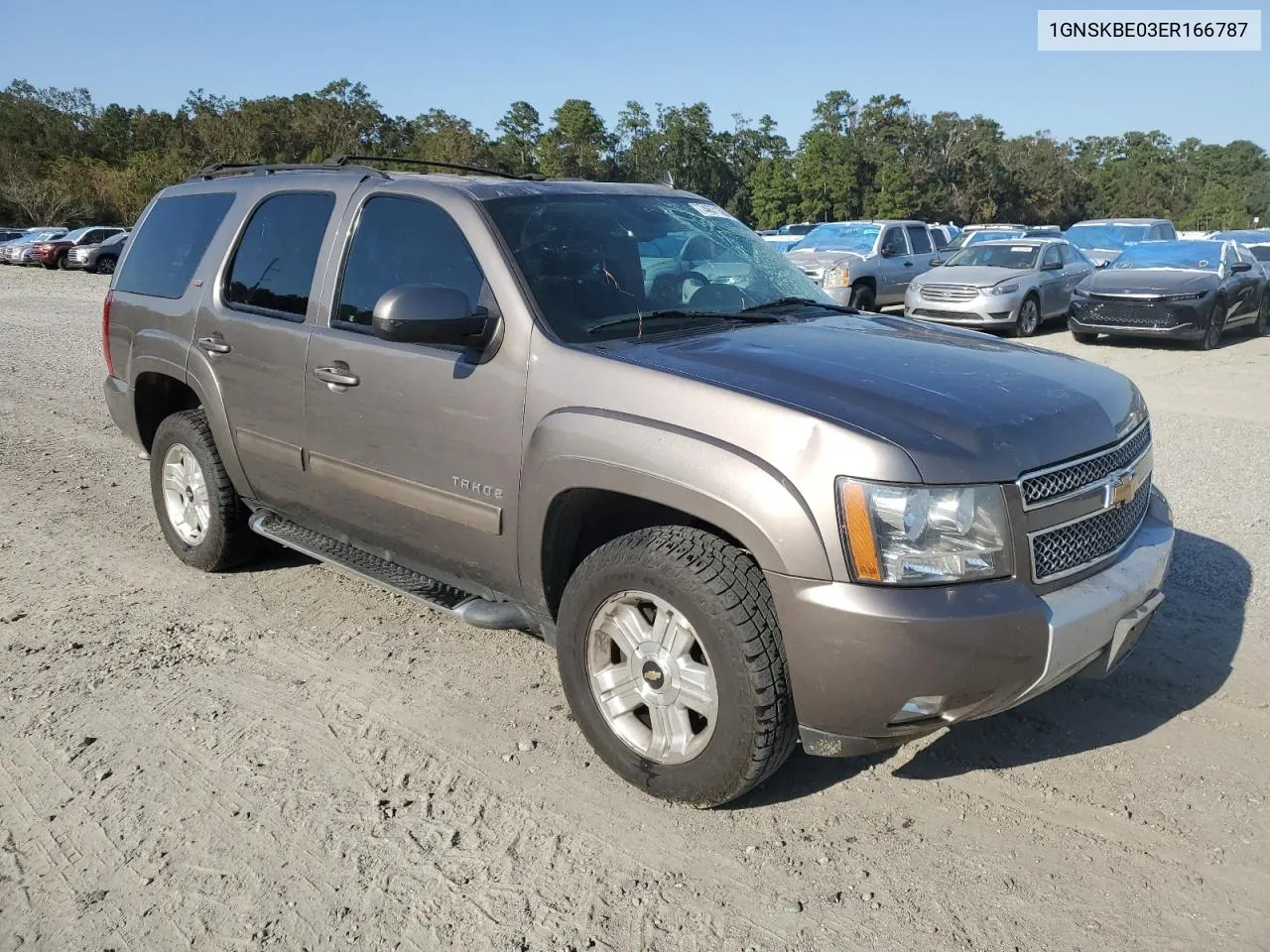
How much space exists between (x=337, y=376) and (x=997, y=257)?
14.8 m

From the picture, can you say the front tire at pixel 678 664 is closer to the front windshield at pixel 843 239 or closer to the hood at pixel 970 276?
the hood at pixel 970 276

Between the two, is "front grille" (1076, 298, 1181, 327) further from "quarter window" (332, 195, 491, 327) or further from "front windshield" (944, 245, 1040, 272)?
"quarter window" (332, 195, 491, 327)

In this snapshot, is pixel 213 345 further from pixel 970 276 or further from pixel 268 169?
pixel 970 276

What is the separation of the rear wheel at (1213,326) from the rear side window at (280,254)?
13215 millimetres

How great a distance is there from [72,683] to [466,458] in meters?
1.91

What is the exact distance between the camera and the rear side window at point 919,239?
18.6 m

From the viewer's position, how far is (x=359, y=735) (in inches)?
140

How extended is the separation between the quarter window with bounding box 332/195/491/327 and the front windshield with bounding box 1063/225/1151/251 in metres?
22.8

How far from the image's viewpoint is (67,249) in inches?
1385

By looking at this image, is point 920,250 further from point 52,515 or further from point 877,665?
point 877,665

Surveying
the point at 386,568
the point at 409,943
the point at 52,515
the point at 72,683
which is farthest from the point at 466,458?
the point at 52,515

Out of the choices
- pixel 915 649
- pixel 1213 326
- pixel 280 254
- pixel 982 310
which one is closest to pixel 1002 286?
pixel 982 310

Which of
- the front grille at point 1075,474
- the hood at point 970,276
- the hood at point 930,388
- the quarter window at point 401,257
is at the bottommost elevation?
the hood at point 970,276

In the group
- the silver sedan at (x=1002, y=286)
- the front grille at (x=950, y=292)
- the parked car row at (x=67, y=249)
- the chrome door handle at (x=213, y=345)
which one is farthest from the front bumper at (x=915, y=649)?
the parked car row at (x=67, y=249)
